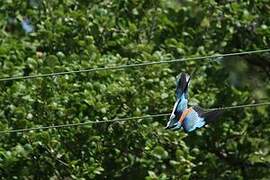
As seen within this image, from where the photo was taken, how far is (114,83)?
23.8 feet

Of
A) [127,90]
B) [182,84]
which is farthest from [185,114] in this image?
[127,90]

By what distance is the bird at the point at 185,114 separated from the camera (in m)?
5.44

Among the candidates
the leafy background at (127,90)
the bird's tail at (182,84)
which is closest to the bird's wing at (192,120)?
the bird's tail at (182,84)

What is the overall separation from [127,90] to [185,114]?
5.65 ft

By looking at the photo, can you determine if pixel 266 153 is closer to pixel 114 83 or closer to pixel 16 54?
pixel 114 83

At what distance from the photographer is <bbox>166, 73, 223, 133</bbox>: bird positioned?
5439mm

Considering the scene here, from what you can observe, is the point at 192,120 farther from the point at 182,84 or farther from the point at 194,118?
the point at 182,84

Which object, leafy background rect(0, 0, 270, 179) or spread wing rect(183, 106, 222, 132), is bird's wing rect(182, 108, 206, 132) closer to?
spread wing rect(183, 106, 222, 132)

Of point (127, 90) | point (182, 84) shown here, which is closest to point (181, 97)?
point (182, 84)

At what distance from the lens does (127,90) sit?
713 centimetres

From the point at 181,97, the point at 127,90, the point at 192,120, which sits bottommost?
the point at 127,90

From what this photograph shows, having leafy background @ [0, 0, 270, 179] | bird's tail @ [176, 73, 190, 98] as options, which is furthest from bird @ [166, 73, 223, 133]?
leafy background @ [0, 0, 270, 179]

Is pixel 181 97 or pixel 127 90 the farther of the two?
pixel 127 90

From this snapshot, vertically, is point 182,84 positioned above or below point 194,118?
above
